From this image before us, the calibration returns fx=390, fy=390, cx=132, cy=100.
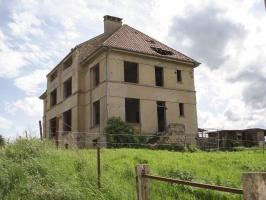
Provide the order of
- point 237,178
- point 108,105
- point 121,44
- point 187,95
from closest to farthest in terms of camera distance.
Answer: point 237,178 → point 108,105 → point 121,44 → point 187,95

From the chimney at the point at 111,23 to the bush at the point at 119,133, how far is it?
33.9 ft

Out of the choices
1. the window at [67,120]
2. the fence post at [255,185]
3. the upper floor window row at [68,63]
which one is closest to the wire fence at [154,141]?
the window at [67,120]

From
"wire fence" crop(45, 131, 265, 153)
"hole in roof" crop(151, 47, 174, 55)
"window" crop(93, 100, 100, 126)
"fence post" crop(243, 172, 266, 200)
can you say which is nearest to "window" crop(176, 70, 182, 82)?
"hole in roof" crop(151, 47, 174, 55)

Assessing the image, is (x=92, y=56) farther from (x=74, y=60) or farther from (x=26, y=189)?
(x=26, y=189)

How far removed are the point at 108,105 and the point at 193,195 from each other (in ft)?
64.0

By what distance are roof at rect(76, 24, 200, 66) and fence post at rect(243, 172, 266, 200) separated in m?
26.7

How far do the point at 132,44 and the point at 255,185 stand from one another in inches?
1133

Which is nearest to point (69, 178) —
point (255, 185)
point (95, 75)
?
point (255, 185)

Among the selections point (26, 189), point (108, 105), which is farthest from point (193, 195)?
point (108, 105)

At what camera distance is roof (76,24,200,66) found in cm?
3072

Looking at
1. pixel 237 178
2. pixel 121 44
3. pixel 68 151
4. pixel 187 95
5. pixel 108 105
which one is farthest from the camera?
pixel 187 95

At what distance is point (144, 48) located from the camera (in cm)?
3170

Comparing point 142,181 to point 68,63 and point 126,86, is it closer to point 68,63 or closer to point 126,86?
point 126,86

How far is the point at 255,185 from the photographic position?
3225 mm
